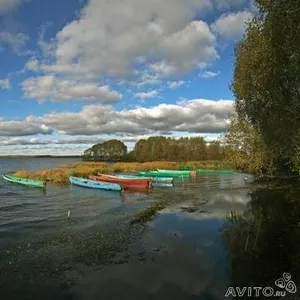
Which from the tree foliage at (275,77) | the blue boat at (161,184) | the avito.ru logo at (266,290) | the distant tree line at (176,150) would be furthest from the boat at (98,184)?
the distant tree line at (176,150)

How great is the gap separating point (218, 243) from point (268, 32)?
36.7 feet

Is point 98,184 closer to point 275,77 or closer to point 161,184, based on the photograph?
point 161,184

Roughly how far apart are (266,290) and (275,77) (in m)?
11.3

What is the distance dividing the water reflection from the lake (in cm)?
4

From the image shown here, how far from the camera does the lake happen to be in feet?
42.9

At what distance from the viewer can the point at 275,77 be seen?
61.8 ft

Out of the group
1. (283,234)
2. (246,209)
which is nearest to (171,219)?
(246,209)

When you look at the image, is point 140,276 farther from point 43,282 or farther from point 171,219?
point 171,219

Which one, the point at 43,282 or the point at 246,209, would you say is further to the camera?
the point at 246,209

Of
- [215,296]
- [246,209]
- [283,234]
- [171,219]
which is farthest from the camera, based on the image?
[246,209]

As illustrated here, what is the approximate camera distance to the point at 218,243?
61.1ft

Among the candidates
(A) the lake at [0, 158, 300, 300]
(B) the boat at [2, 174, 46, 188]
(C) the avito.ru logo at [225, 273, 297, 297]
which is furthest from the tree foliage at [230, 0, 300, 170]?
(B) the boat at [2, 174, 46, 188]

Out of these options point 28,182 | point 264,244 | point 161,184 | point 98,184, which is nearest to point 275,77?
point 264,244

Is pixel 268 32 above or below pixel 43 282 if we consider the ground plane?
above
